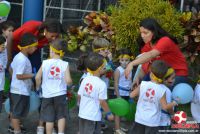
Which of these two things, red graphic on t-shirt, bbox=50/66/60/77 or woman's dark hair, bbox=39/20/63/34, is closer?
red graphic on t-shirt, bbox=50/66/60/77

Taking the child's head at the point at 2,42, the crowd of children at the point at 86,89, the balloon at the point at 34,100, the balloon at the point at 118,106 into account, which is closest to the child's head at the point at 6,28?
the crowd of children at the point at 86,89

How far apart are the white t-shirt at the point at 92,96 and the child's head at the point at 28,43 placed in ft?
3.22

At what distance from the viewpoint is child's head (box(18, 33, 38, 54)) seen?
5.18 meters

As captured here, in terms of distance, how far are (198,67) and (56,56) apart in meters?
2.94

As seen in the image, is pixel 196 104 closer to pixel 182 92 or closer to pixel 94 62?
pixel 182 92

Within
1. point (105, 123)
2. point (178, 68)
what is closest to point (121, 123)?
point (105, 123)

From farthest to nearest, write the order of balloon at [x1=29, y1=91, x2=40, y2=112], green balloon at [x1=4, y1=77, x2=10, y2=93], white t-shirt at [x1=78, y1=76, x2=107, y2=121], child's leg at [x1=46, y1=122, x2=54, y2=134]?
green balloon at [x1=4, y1=77, x2=10, y2=93]
balloon at [x1=29, y1=91, x2=40, y2=112]
child's leg at [x1=46, y1=122, x2=54, y2=134]
white t-shirt at [x1=78, y1=76, x2=107, y2=121]

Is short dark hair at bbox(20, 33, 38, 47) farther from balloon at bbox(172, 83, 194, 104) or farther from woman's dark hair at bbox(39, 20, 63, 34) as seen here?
balloon at bbox(172, 83, 194, 104)

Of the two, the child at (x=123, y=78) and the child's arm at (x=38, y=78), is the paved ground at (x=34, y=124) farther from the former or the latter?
the child's arm at (x=38, y=78)

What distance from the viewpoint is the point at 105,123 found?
599 cm

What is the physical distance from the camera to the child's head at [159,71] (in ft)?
14.4

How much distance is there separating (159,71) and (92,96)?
0.73 meters

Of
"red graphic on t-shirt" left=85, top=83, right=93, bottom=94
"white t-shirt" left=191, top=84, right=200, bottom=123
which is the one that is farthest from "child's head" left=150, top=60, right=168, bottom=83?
"white t-shirt" left=191, top=84, right=200, bottom=123

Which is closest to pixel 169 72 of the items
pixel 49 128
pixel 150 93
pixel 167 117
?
pixel 150 93
